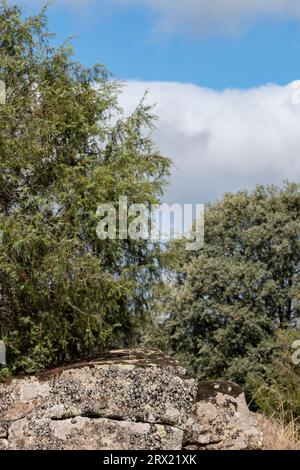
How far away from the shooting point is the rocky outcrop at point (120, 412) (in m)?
10.9

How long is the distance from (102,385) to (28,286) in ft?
8.00

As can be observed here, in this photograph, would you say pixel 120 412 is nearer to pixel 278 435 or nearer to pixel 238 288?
pixel 278 435

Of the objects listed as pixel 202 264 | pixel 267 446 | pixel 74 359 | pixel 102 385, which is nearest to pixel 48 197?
pixel 74 359

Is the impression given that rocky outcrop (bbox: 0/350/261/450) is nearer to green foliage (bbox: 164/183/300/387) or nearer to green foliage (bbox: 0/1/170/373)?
green foliage (bbox: 0/1/170/373)

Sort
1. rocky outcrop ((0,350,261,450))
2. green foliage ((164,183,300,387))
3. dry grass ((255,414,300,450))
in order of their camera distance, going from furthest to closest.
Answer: green foliage ((164,183,300,387))
dry grass ((255,414,300,450))
rocky outcrop ((0,350,261,450))

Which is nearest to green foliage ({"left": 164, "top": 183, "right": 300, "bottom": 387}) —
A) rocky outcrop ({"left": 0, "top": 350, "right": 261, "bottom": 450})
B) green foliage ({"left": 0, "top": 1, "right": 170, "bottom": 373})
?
green foliage ({"left": 0, "top": 1, "right": 170, "bottom": 373})

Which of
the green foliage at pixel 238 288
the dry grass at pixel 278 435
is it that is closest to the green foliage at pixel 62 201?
the dry grass at pixel 278 435

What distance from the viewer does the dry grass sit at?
11750 mm

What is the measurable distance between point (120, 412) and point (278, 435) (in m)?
2.73

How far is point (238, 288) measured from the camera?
1382 inches

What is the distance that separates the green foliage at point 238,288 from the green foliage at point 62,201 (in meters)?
→ 20.2

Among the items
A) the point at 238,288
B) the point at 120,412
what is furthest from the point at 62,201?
the point at 238,288

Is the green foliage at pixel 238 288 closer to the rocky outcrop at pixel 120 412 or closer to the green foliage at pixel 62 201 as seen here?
the green foliage at pixel 62 201

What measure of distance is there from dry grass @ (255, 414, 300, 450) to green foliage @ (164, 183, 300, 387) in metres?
21.0
